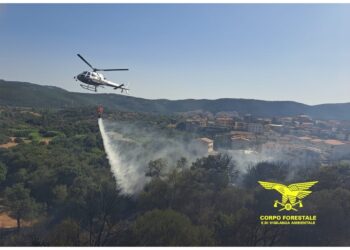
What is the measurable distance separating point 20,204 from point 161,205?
14.2 meters

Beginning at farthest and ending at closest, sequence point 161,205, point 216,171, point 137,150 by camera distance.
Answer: point 137,150
point 216,171
point 161,205

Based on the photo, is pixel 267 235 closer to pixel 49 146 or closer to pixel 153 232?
pixel 153 232

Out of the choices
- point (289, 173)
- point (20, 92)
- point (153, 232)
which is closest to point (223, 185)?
point (289, 173)

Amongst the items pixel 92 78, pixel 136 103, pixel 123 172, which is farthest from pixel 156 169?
Answer: pixel 136 103

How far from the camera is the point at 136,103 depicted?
111 metres

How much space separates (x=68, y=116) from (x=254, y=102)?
5487 cm

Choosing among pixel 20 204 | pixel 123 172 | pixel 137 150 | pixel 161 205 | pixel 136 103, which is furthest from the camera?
pixel 136 103

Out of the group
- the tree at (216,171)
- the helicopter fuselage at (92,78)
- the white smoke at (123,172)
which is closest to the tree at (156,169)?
the white smoke at (123,172)

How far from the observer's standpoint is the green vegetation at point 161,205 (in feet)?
75.4

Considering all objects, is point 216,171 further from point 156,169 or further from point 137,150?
point 137,150

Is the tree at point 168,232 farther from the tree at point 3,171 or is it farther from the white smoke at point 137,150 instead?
the tree at point 3,171

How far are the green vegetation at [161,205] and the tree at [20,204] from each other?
94 millimetres

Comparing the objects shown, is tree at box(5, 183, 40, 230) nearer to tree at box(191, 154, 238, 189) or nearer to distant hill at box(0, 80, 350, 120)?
tree at box(191, 154, 238, 189)

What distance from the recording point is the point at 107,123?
73.1m
